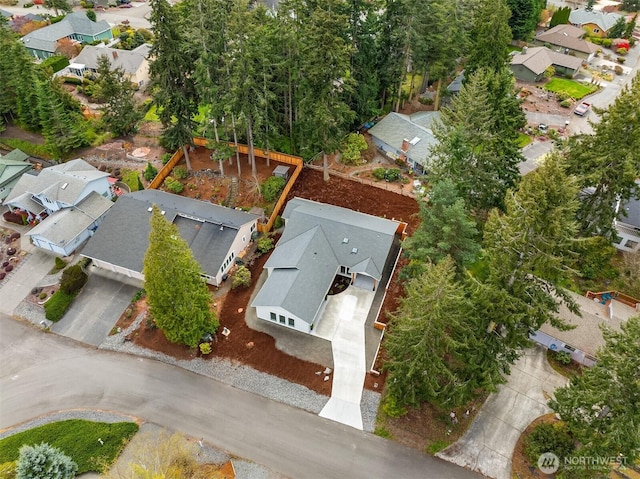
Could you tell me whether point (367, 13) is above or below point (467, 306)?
above

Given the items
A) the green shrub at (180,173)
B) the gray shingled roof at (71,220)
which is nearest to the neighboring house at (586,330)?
the green shrub at (180,173)

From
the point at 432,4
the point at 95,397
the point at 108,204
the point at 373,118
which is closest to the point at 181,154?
the point at 108,204

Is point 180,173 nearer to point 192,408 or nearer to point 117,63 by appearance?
point 192,408

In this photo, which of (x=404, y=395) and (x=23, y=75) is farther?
(x=23, y=75)

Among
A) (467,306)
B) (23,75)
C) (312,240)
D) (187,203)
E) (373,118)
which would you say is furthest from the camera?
(373,118)

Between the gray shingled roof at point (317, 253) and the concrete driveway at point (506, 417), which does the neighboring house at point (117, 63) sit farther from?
the concrete driveway at point (506, 417)

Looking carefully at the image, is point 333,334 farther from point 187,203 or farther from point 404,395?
point 187,203

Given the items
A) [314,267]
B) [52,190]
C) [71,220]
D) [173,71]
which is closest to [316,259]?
[314,267]
